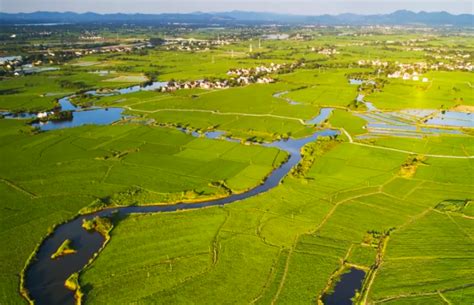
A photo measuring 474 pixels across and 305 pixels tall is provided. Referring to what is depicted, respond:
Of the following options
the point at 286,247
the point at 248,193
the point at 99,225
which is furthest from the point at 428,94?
the point at 99,225

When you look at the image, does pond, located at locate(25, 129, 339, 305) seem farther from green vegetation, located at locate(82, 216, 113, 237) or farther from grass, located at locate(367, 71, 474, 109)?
grass, located at locate(367, 71, 474, 109)

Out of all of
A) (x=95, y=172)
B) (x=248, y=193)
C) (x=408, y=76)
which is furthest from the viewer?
(x=408, y=76)

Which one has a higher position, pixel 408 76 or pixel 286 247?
pixel 408 76

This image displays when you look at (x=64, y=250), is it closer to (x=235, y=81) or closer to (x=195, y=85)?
(x=195, y=85)

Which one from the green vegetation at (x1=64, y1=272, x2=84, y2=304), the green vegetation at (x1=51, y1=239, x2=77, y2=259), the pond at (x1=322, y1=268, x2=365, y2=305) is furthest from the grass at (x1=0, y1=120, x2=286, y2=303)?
the pond at (x1=322, y1=268, x2=365, y2=305)

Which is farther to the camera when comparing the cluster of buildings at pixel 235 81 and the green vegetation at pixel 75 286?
the cluster of buildings at pixel 235 81

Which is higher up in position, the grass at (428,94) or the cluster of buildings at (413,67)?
the cluster of buildings at (413,67)

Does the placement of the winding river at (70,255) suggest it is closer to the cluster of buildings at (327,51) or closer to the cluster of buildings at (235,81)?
the cluster of buildings at (235,81)

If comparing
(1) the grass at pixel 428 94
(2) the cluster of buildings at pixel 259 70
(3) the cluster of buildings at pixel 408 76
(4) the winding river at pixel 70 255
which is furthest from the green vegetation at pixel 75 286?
(3) the cluster of buildings at pixel 408 76

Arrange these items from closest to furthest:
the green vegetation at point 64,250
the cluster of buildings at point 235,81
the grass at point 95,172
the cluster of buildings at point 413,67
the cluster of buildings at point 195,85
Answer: the green vegetation at point 64,250
the grass at point 95,172
the cluster of buildings at point 195,85
the cluster of buildings at point 235,81
the cluster of buildings at point 413,67

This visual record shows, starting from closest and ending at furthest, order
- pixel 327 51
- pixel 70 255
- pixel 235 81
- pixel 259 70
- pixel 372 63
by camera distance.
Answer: pixel 70 255 < pixel 235 81 < pixel 259 70 < pixel 372 63 < pixel 327 51
